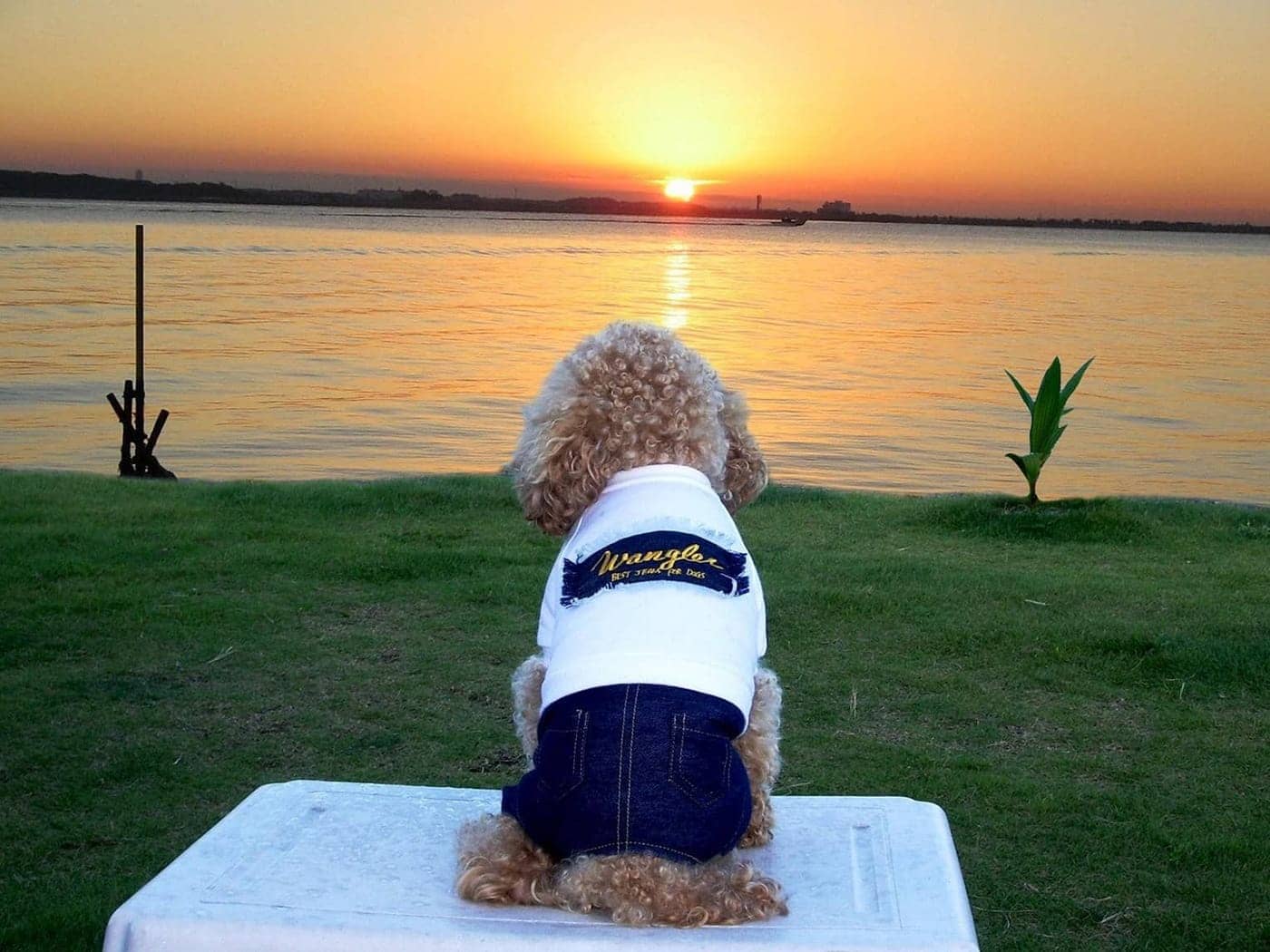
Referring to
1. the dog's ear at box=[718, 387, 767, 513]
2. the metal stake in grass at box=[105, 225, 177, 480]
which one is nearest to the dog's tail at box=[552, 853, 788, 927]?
the dog's ear at box=[718, 387, 767, 513]

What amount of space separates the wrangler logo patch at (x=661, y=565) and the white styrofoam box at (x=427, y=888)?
2.08ft

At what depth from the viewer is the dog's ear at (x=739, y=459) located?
3250mm

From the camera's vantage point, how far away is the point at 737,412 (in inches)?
128

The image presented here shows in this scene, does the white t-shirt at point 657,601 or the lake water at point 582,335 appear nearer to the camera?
the white t-shirt at point 657,601

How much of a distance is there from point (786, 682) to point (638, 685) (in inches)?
134

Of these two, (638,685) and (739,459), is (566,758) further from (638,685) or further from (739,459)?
(739,459)

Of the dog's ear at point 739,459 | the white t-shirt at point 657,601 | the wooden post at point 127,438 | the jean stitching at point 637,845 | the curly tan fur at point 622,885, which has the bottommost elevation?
the wooden post at point 127,438

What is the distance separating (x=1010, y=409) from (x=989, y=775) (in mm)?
15654

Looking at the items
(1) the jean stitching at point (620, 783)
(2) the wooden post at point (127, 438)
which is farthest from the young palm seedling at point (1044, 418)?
(2) the wooden post at point (127, 438)

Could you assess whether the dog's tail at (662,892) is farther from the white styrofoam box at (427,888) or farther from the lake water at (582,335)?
the lake water at (582,335)

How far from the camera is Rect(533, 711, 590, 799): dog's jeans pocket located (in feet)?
7.95

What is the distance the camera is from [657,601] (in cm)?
253

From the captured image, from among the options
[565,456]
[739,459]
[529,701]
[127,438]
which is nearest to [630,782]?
[529,701]

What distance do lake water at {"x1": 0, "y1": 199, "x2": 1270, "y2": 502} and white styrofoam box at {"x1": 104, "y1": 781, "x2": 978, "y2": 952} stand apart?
406 inches
